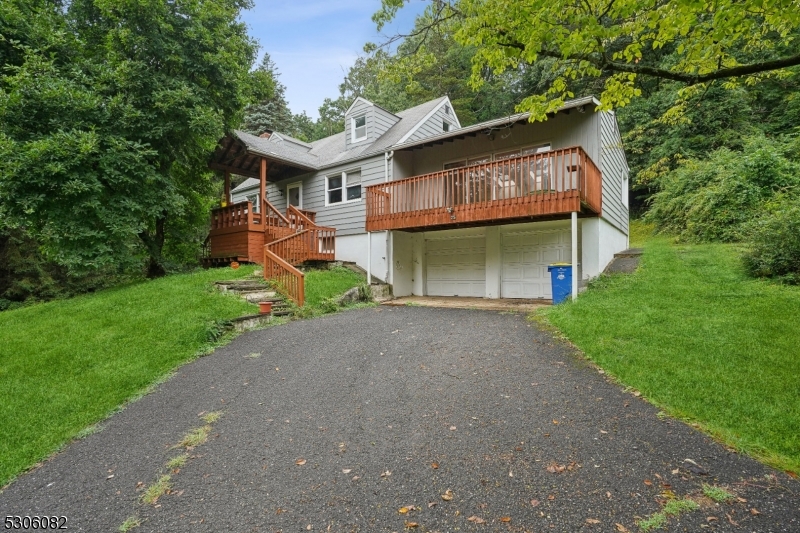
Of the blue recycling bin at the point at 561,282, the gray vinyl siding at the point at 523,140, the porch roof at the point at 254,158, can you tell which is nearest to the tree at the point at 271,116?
the porch roof at the point at 254,158

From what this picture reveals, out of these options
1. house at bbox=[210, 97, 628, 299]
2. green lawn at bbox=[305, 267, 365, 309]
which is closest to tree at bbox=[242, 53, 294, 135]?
house at bbox=[210, 97, 628, 299]

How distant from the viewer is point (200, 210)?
14508mm

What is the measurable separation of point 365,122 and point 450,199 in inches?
257

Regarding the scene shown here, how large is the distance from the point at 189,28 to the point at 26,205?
20.3ft

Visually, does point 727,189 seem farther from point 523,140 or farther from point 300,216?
point 300,216

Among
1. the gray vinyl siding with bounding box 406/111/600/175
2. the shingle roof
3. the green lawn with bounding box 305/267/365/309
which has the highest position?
the shingle roof

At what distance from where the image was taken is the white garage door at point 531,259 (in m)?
10.1

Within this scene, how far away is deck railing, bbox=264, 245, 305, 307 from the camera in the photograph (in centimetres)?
864

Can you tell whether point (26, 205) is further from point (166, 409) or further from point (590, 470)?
point (590, 470)

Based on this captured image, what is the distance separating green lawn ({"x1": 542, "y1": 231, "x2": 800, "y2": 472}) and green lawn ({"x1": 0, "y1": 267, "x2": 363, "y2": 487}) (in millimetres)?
6225

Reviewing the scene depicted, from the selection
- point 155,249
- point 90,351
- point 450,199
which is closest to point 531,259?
point 450,199

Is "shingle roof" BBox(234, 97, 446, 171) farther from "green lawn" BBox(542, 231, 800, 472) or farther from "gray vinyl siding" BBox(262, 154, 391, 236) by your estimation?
"green lawn" BBox(542, 231, 800, 472)

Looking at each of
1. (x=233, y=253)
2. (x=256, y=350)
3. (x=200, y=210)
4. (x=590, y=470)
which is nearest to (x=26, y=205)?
(x=233, y=253)

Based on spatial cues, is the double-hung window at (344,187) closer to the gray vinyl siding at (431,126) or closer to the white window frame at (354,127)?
the white window frame at (354,127)
